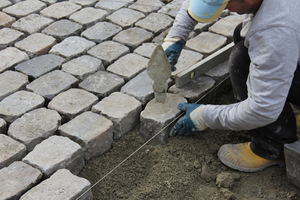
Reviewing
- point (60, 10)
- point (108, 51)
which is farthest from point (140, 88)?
point (60, 10)

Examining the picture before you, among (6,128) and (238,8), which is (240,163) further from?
(6,128)

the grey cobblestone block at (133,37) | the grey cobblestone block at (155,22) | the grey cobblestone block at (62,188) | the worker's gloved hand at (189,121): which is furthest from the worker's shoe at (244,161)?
the grey cobblestone block at (155,22)

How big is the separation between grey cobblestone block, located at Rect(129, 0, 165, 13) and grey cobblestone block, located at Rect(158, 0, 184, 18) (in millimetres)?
68

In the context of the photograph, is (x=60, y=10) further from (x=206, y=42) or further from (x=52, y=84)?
(x=206, y=42)

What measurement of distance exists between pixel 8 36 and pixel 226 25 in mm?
1988

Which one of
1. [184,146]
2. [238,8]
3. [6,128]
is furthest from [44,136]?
[238,8]

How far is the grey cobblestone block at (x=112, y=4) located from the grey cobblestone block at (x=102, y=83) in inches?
43.9

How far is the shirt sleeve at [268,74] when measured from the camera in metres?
2.49

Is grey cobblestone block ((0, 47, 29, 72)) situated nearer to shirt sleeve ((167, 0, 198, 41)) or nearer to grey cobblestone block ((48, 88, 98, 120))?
grey cobblestone block ((48, 88, 98, 120))

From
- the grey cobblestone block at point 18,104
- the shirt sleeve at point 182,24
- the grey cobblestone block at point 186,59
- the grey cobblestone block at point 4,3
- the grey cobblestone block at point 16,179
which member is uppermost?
the shirt sleeve at point 182,24

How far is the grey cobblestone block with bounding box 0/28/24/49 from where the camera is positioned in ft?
13.6

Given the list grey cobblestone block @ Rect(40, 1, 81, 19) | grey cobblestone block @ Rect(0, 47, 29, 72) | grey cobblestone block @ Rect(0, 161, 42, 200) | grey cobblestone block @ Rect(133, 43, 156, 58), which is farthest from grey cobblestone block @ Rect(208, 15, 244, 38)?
grey cobblestone block @ Rect(0, 161, 42, 200)

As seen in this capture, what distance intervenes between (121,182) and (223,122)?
0.77 meters

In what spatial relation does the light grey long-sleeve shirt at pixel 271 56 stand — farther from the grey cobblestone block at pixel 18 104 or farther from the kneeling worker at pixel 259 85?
the grey cobblestone block at pixel 18 104
